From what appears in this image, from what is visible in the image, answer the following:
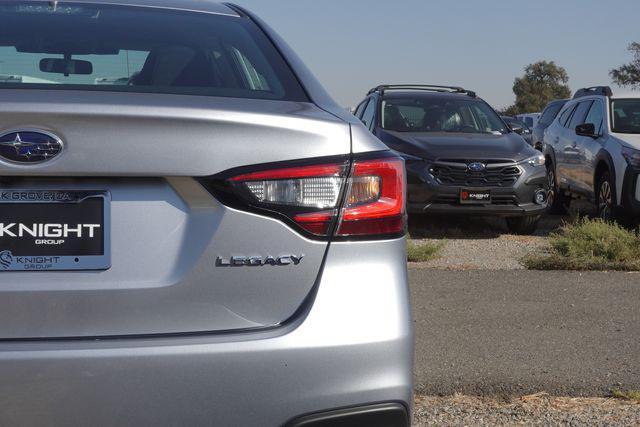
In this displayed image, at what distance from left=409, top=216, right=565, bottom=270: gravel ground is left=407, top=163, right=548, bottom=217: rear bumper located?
308 millimetres

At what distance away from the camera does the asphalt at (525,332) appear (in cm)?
446

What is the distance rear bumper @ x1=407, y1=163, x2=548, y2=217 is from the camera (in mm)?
9828

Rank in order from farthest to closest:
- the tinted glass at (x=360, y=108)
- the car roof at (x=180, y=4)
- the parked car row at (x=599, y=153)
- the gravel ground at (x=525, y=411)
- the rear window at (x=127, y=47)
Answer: the tinted glass at (x=360, y=108) < the parked car row at (x=599, y=153) < the gravel ground at (x=525, y=411) < the car roof at (x=180, y=4) < the rear window at (x=127, y=47)

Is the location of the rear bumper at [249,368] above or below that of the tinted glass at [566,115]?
above

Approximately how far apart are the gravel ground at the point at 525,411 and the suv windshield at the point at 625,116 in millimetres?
7057

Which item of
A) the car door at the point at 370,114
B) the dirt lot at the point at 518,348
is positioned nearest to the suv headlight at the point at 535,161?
the car door at the point at 370,114

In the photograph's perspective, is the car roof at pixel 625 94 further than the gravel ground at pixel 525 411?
Yes

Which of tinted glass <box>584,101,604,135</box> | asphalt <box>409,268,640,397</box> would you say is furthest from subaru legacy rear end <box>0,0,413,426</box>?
tinted glass <box>584,101,604,135</box>

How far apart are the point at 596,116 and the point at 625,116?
451mm

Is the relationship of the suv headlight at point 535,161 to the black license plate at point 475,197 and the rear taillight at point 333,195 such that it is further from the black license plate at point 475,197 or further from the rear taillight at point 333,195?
the rear taillight at point 333,195

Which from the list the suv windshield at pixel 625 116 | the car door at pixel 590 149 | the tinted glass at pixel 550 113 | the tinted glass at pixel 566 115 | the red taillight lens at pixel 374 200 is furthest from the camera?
the tinted glass at pixel 550 113

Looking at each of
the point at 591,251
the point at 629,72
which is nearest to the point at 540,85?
the point at 629,72

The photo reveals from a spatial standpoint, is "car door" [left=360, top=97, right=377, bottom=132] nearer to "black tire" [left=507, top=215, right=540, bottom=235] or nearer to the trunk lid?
"black tire" [left=507, top=215, right=540, bottom=235]

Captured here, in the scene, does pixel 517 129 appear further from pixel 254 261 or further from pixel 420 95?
pixel 254 261
